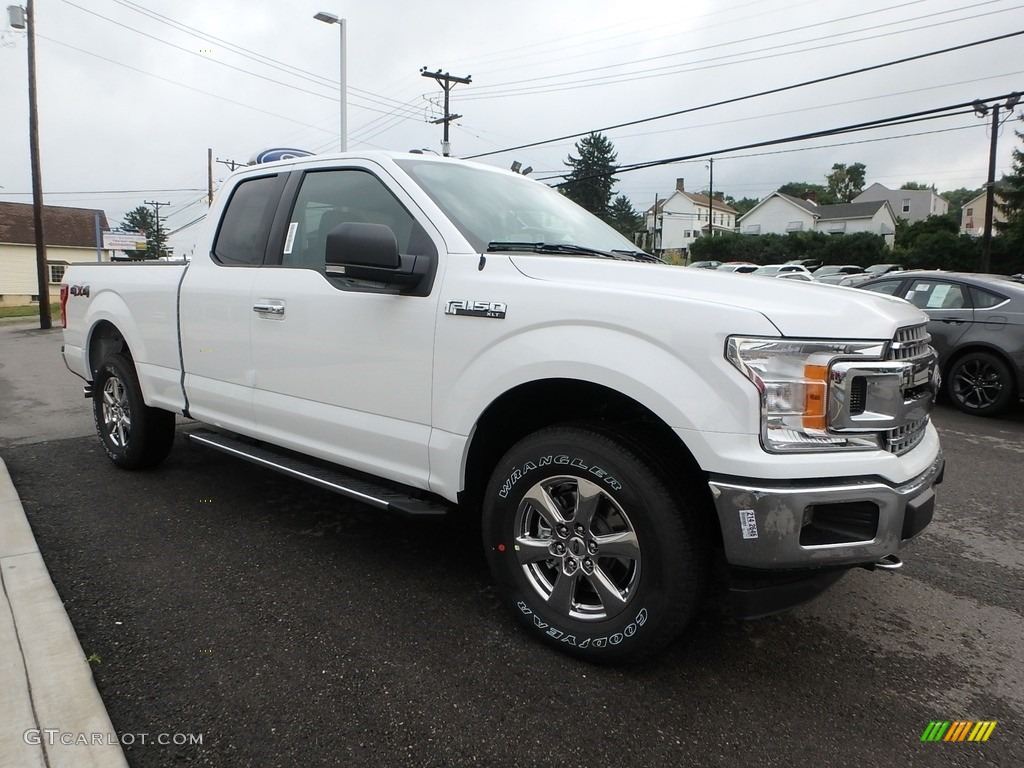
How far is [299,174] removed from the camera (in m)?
3.88

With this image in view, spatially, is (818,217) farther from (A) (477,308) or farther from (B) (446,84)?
(A) (477,308)

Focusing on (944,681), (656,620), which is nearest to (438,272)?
(656,620)

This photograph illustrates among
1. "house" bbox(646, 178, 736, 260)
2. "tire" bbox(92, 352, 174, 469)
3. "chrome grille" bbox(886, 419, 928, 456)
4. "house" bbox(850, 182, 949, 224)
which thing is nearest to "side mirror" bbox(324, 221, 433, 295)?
"chrome grille" bbox(886, 419, 928, 456)

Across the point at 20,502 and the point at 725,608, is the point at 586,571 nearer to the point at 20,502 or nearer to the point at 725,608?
the point at 725,608

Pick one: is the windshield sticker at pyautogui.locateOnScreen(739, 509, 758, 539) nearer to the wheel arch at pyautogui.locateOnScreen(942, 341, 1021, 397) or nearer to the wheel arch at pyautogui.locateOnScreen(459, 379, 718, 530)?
the wheel arch at pyautogui.locateOnScreen(459, 379, 718, 530)

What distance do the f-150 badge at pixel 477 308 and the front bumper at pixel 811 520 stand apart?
1.01 metres

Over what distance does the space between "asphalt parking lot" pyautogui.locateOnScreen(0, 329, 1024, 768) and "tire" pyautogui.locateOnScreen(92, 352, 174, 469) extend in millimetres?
595

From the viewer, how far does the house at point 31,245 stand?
4959 centimetres

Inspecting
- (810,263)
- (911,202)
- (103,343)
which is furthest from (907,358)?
(911,202)

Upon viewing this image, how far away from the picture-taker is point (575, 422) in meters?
2.69

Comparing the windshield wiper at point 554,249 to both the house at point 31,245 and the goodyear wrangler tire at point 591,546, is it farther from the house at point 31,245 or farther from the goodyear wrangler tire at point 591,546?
the house at point 31,245

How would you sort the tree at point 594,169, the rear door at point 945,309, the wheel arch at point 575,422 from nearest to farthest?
the wheel arch at point 575,422 → the rear door at point 945,309 → the tree at point 594,169

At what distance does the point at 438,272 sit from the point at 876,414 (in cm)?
172

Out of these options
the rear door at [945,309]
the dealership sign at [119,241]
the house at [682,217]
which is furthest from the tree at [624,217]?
the rear door at [945,309]
